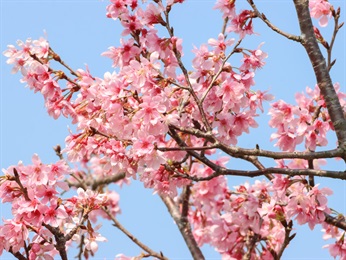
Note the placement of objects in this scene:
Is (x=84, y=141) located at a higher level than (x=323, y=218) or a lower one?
higher

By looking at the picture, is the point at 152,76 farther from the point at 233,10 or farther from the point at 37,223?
the point at 37,223

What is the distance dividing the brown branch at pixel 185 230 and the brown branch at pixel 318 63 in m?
2.31

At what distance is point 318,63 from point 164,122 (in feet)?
4.47

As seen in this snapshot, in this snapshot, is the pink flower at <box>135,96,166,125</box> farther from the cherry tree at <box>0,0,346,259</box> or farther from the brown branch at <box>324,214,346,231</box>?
the brown branch at <box>324,214,346,231</box>

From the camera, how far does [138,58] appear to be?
15.5 ft

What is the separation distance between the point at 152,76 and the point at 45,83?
2.99 feet

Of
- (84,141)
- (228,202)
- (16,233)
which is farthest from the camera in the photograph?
(228,202)

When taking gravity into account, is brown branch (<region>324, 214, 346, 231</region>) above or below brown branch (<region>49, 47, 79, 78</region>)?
below

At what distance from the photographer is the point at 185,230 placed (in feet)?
21.7

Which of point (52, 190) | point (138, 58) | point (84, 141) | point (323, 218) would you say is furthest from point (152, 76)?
point (323, 218)

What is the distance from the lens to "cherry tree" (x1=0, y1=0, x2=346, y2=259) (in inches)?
168

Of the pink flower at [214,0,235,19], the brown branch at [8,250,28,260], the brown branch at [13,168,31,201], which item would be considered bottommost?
the brown branch at [8,250,28,260]

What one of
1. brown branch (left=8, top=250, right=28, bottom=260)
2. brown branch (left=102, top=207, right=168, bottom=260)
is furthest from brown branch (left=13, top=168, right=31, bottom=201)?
brown branch (left=102, top=207, right=168, bottom=260)

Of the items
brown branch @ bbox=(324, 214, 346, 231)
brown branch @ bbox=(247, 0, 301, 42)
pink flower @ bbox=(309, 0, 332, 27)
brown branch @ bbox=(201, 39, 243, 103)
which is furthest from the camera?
pink flower @ bbox=(309, 0, 332, 27)
